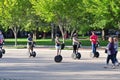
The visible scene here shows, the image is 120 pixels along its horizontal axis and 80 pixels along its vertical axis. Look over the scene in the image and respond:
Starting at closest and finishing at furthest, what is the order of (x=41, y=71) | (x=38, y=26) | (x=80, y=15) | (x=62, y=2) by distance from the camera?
(x=41, y=71) → (x=62, y=2) → (x=80, y=15) → (x=38, y=26)

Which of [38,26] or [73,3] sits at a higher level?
[73,3]

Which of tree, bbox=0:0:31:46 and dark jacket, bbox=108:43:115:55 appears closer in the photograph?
dark jacket, bbox=108:43:115:55

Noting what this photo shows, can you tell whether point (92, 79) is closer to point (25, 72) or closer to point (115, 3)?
point (25, 72)

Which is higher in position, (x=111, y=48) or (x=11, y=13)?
(x=11, y=13)

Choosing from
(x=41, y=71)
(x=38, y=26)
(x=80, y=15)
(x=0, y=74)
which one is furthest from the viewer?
(x=38, y=26)

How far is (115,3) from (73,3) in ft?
21.3

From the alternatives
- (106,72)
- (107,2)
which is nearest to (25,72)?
(106,72)

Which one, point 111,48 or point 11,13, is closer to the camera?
point 111,48

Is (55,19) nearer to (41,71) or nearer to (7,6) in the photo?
(7,6)

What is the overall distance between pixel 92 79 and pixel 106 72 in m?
2.51

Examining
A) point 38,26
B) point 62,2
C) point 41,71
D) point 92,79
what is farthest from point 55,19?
point 92,79

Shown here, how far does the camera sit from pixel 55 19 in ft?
140

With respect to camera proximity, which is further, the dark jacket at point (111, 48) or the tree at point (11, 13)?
the tree at point (11, 13)

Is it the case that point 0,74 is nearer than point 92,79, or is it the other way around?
point 92,79
